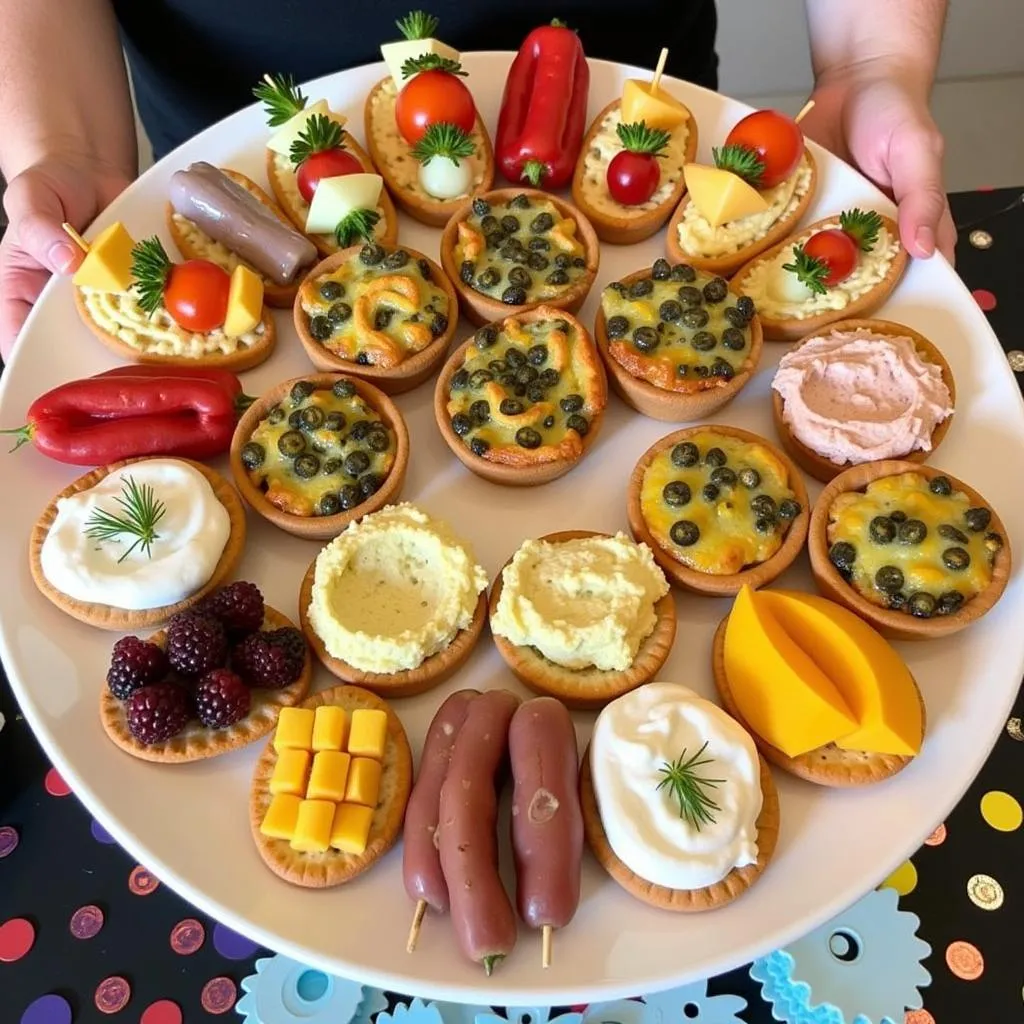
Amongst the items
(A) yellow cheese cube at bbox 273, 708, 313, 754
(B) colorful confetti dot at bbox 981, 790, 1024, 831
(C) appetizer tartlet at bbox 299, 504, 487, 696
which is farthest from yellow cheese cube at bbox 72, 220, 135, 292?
(B) colorful confetti dot at bbox 981, 790, 1024, 831

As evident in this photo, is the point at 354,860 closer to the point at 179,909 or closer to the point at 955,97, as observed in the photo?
Result: the point at 179,909

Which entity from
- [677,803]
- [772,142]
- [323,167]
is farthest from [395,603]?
[772,142]

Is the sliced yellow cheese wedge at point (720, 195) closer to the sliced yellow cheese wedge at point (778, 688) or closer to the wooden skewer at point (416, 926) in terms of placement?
the sliced yellow cheese wedge at point (778, 688)

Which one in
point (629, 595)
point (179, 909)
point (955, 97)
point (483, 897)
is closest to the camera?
point (483, 897)

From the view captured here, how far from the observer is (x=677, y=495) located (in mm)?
2668

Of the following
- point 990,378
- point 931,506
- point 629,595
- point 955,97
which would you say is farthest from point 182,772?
point 955,97

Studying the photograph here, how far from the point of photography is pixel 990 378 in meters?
2.94

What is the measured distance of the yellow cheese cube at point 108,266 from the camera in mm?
2900

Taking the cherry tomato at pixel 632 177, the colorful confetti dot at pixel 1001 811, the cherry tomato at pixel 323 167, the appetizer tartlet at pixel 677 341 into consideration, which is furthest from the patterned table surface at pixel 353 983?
the cherry tomato at pixel 632 177

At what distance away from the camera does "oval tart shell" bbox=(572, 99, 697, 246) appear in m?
3.19

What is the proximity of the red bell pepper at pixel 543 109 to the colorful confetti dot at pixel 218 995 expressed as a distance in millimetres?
2537

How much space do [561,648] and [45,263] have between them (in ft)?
6.34

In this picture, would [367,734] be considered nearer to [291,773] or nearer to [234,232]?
[291,773]

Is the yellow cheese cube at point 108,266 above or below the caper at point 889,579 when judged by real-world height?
above
